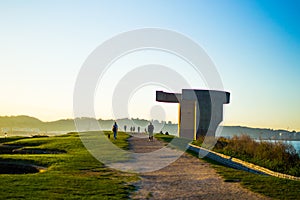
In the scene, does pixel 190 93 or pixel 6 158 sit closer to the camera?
pixel 6 158

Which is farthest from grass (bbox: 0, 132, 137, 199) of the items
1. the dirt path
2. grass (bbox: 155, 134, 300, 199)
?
grass (bbox: 155, 134, 300, 199)

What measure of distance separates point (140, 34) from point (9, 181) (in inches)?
869

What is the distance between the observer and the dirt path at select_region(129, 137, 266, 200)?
866 cm

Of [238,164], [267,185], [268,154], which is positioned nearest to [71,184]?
[267,185]

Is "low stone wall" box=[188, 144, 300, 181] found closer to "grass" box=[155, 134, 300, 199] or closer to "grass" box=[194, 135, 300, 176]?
"grass" box=[194, 135, 300, 176]

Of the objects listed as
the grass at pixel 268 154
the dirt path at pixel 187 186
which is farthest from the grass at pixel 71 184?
the grass at pixel 268 154

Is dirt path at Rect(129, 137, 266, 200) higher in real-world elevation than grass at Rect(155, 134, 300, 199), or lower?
lower

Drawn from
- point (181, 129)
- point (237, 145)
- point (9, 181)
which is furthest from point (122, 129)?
point (9, 181)

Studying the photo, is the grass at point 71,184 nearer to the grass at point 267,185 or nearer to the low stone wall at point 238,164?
the grass at point 267,185

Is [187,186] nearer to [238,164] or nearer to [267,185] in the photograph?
[267,185]

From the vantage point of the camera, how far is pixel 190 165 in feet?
48.2

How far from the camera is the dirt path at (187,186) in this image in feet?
28.4

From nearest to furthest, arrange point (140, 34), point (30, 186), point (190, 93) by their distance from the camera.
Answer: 1. point (30, 186)
2. point (140, 34)
3. point (190, 93)

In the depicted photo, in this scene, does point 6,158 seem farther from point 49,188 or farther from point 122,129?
point 122,129
